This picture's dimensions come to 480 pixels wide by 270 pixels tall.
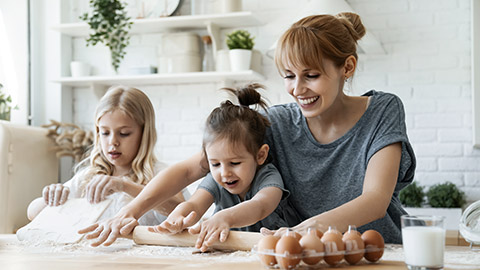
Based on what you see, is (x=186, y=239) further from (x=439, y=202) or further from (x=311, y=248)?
(x=439, y=202)

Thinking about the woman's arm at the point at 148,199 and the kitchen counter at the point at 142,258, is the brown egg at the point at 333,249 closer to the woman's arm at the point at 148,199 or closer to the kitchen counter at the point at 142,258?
the kitchen counter at the point at 142,258

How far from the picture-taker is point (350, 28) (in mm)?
1588

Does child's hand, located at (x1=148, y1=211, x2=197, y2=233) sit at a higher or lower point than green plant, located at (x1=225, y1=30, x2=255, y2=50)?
lower

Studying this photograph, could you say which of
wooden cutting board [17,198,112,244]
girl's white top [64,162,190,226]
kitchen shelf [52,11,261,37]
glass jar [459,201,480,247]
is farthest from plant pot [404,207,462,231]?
wooden cutting board [17,198,112,244]

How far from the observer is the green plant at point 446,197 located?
307cm

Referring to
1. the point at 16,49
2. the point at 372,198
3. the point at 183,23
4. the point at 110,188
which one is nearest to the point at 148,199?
the point at 110,188

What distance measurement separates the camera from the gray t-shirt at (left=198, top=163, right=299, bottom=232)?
1563 millimetres

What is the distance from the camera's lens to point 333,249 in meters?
1.03

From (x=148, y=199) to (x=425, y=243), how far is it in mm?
820

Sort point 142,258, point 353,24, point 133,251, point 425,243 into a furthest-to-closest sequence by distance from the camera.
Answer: point 353,24 < point 133,251 < point 142,258 < point 425,243

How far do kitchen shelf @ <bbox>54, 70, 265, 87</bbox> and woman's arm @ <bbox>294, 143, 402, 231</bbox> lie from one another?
189cm

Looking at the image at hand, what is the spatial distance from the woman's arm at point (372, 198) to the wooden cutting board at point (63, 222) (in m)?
0.65

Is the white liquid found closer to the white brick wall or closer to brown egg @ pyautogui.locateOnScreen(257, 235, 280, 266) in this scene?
brown egg @ pyautogui.locateOnScreen(257, 235, 280, 266)

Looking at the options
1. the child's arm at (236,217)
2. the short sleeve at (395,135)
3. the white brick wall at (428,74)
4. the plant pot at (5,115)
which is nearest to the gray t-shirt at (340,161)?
the short sleeve at (395,135)
